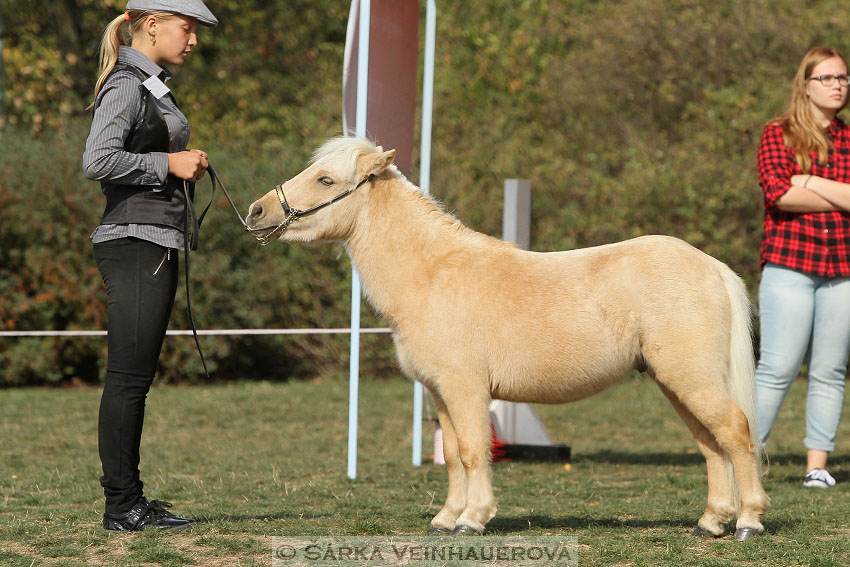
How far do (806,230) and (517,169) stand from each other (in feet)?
33.1

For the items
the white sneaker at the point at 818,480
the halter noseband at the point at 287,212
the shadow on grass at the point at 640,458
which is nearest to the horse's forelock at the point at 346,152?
the halter noseband at the point at 287,212

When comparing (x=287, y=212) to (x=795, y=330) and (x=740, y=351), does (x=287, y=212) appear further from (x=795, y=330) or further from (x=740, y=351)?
(x=795, y=330)

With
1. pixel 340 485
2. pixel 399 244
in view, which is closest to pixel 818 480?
pixel 340 485

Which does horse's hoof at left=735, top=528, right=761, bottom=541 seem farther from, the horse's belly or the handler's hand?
the handler's hand

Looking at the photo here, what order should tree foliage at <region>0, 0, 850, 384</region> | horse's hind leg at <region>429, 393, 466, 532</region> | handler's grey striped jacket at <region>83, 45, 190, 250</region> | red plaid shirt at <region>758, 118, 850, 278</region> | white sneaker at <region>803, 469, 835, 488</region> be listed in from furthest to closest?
1. tree foliage at <region>0, 0, 850, 384</region>
2. white sneaker at <region>803, 469, 835, 488</region>
3. red plaid shirt at <region>758, 118, 850, 278</region>
4. horse's hind leg at <region>429, 393, 466, 532</region>
5. handler's grey striped jacket at <region>83, 45, 190, 250</region>

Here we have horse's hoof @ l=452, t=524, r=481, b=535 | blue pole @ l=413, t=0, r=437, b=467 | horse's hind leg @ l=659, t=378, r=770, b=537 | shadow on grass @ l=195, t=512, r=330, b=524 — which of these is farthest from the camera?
blue pole @ l=413, t=0, r=437, b=467

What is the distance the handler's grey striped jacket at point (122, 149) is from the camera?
504cm

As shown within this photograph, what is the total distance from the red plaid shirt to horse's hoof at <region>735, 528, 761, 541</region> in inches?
90.1

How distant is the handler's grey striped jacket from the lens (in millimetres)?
5043

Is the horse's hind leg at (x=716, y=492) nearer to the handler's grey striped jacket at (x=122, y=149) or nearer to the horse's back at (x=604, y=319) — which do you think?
the horse's back at (x=604, y=319)

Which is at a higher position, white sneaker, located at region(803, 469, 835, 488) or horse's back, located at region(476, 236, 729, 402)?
horse's back, located at region(476, 236, 729, 402)

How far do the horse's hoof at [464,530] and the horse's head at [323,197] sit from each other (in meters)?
1.68

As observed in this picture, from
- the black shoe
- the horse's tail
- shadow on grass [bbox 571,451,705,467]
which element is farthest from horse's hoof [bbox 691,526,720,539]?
shadow on grass [bbox 571,451,705,467]

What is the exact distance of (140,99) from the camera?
514 centimetres
